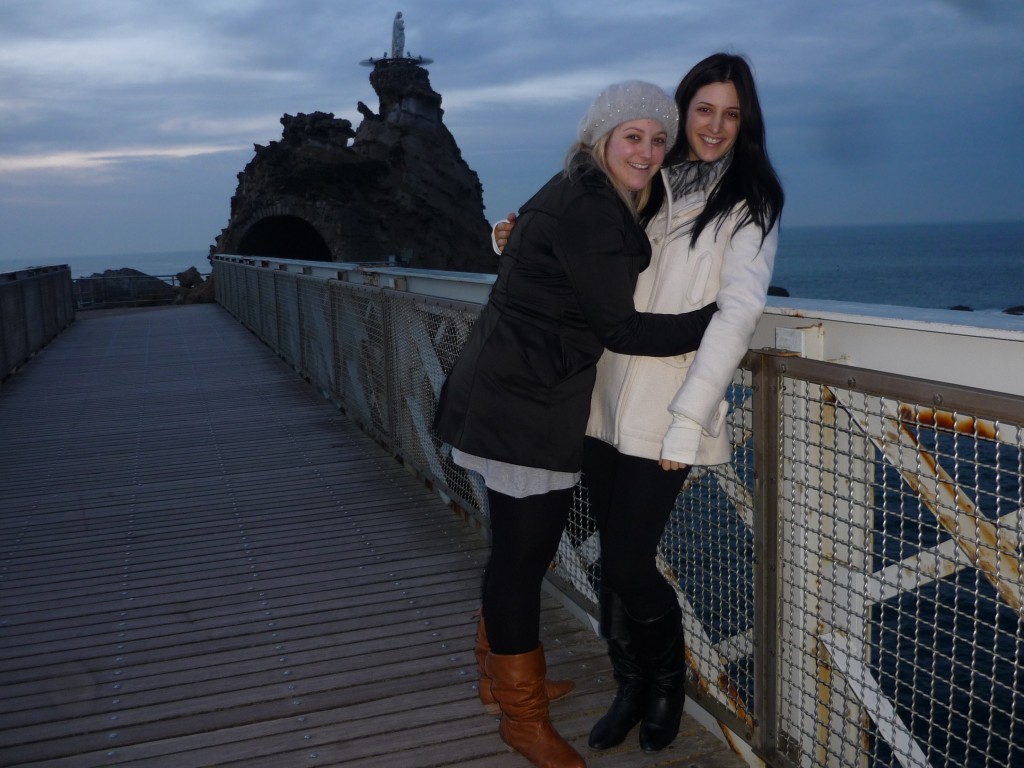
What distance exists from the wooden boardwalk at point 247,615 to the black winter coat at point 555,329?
1.03 meters

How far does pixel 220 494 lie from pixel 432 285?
1.83 m

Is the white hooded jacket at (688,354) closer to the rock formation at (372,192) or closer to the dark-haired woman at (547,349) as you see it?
the dark-haired woman at (547,349)

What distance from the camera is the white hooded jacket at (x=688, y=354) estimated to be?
2.24 meters

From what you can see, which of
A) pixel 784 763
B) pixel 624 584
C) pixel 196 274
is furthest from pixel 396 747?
pixel 196 274

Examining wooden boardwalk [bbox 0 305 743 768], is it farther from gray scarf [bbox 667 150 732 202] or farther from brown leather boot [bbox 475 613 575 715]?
gray scarf [bbox 667 150 732 202]

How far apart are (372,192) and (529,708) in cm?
3813

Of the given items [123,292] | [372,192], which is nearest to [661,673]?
[123,292]

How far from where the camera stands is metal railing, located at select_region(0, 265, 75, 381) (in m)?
11.5

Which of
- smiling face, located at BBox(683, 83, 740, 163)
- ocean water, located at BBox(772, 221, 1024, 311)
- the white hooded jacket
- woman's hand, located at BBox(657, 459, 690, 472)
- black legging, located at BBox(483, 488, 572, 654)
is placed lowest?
ocean water, located at BBox(772, 221, 1024, 311)

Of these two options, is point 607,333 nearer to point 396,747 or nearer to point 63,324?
point 396,747

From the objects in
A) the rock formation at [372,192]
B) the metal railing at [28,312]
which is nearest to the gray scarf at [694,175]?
→ the metal railing at [28,312]

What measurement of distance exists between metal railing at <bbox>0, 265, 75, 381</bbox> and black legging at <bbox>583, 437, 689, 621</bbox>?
10346 mm

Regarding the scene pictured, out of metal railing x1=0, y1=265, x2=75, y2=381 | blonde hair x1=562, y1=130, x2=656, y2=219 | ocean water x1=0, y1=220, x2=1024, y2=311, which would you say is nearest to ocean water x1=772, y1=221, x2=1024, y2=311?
ocean water x1=0, y1=220, x2=1024, y2=311

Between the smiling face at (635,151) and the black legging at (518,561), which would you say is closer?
the smiling face at (635,151)
